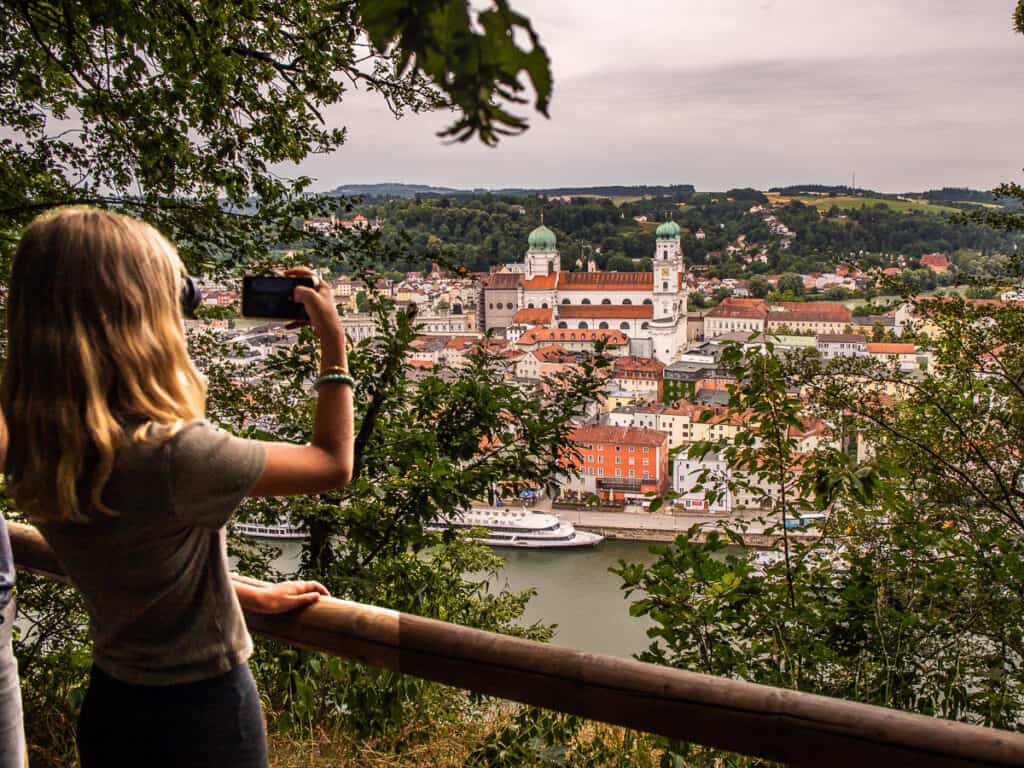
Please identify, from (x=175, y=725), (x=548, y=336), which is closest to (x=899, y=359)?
(x=175, y=725)

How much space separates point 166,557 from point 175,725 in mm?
153

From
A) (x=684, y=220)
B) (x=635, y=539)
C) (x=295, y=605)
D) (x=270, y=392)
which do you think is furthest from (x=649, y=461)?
(x=684, y=220)

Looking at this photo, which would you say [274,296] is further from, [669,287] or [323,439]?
[669,287]

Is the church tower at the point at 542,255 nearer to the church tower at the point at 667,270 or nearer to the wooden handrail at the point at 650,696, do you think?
the church tower at the point at 667,270

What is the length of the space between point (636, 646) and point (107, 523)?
727 cm

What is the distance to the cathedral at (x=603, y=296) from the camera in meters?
45.9

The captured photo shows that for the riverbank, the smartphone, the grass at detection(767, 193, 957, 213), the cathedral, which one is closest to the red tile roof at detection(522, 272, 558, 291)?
the cathedral

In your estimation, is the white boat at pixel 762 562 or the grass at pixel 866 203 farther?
the grass at pixel 866 203

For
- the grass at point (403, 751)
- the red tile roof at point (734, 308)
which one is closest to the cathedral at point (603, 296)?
the red tile roof at point (734, 308)

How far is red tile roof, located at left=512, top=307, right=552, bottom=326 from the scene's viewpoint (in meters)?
42.8

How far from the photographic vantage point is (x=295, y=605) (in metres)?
1.06

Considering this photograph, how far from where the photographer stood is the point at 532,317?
44.0m

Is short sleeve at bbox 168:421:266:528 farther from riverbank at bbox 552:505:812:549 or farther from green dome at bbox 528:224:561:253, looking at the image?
green dome at bbox 528:224:561:253

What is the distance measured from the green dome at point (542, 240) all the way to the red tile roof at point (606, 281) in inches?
68.6
